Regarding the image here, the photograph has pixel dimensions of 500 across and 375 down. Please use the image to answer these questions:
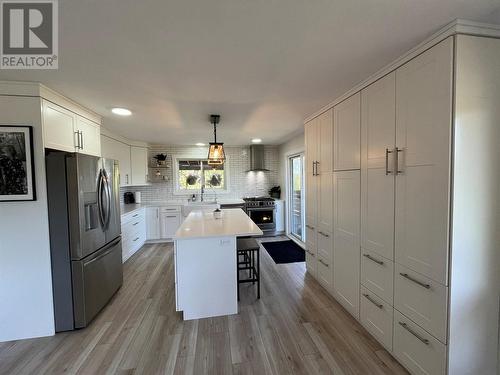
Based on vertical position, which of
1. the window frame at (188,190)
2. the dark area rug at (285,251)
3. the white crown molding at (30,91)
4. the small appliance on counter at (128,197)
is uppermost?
the white crown molding at (30,91)

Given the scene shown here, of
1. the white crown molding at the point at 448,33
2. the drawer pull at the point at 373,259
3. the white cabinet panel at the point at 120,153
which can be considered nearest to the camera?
the white crown molding at the point at 448,33

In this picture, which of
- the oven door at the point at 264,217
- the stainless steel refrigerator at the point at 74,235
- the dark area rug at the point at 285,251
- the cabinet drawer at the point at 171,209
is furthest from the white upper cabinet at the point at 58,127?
the oven door at the point at 264,217

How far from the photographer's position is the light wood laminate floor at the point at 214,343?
1772 millimetres

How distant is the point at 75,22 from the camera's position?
1241 millimetres

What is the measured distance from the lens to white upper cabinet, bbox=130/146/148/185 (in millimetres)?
4824

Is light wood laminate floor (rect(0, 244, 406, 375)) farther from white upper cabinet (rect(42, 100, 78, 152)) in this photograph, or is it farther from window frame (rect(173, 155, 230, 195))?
window frame (rect(173, 155, 230, 195))

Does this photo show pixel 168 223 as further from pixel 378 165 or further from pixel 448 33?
pixel 448 33

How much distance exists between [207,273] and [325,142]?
6.73 feet

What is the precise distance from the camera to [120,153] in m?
4.34

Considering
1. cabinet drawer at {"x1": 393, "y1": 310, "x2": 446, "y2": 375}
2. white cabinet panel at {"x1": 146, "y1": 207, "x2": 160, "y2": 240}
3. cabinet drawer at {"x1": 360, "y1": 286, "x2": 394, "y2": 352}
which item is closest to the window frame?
white cabinet panel at {"x1": 146, "y1": 207, "x2": 160, "y2": 240}

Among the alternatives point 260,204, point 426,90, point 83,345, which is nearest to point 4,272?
point 83,345

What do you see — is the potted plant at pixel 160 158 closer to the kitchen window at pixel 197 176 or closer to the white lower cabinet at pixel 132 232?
the kitchen window at pixel 197 176

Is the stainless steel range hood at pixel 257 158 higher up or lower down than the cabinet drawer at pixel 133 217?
higher up

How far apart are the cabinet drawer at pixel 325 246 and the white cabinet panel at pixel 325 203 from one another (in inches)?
2.9
